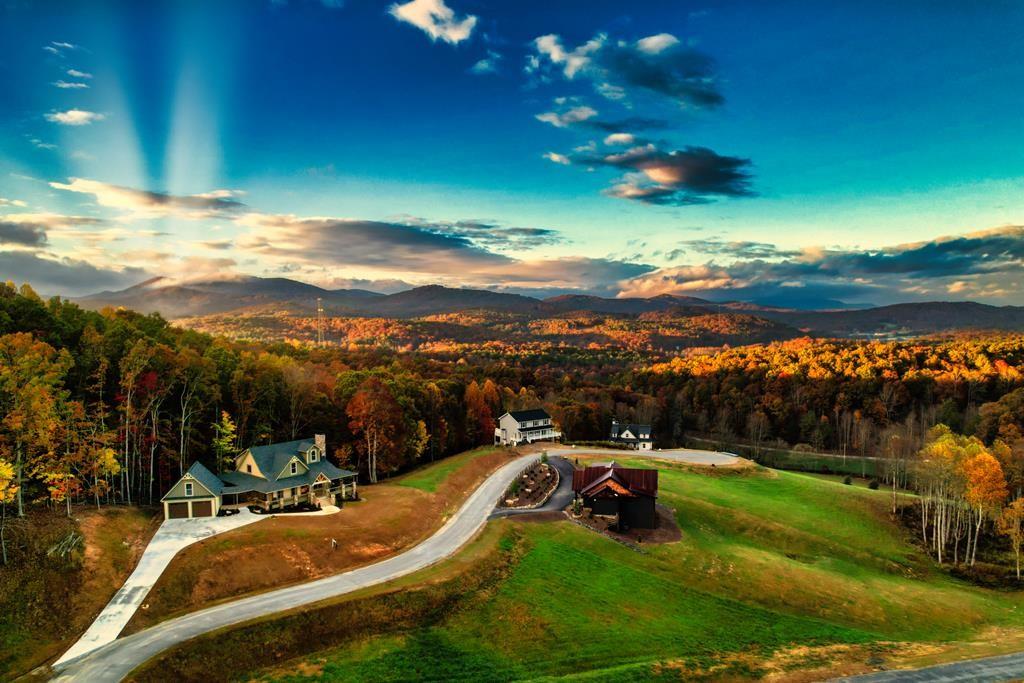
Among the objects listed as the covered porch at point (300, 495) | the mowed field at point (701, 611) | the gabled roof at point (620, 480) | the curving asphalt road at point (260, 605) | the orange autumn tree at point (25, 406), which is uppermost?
the orange autumn tree at point (25, 406)

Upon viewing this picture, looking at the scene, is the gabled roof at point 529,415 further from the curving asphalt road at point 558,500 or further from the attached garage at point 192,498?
the attached garage at point 192,498

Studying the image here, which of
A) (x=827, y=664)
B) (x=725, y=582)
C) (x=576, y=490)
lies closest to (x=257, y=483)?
(x=576, y=490)

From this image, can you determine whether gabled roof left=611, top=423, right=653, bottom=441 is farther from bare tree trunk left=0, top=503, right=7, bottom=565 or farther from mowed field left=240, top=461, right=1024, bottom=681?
bare tree trunk left=0, top=503, right=7, bottom=565

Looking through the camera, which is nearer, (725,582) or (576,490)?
(725,582)

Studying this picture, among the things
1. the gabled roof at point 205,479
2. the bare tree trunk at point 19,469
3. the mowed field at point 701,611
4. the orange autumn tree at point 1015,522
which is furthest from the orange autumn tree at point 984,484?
the bare tree trunk at point 19,469

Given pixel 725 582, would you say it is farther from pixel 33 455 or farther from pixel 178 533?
pixel 33 455

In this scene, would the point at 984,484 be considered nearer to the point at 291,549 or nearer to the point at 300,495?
the point at 291,549
